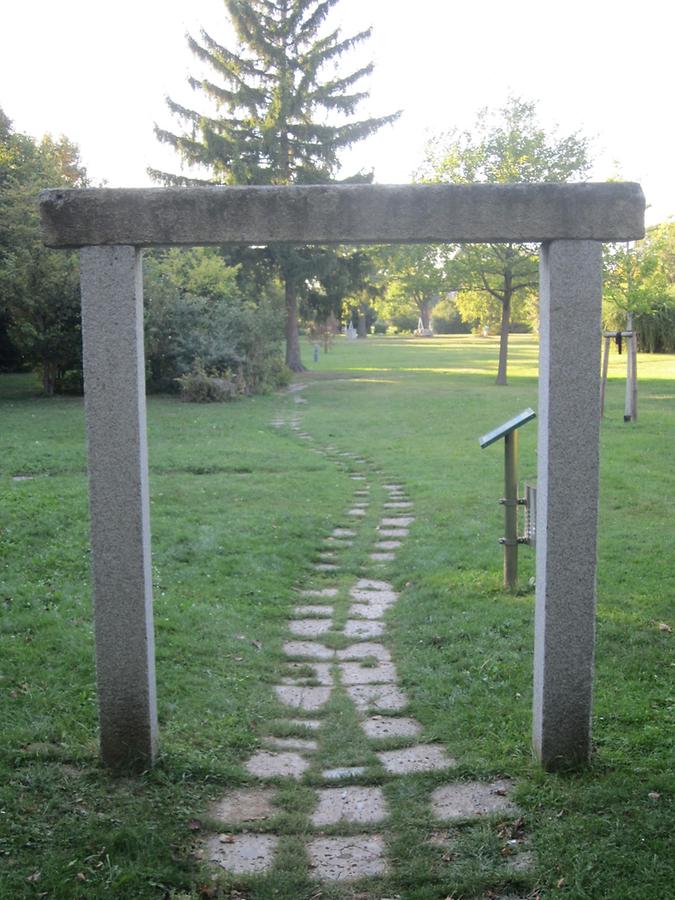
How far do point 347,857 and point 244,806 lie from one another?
67 cm

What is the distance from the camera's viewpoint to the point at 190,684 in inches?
232

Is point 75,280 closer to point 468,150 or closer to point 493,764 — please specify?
point 468,150

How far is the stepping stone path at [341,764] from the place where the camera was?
4055mm

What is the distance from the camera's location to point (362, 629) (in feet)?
23.3

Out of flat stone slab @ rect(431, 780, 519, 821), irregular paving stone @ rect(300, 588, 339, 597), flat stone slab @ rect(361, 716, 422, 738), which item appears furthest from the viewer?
irregular paving stone @ rect(300, 588, 339, 597)

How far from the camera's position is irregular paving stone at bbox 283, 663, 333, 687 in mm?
6121

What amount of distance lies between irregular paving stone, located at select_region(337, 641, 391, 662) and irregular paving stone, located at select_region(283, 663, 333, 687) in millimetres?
228

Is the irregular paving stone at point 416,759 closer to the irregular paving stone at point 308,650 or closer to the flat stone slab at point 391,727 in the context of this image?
the flat stone slab at point 391,727

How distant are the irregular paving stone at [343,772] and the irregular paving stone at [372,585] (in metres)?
3.25

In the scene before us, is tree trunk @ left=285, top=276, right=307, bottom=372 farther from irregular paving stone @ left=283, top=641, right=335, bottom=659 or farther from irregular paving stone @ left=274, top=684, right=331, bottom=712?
irregular paving stone @ left=274, top=684, right=331, bottom=712

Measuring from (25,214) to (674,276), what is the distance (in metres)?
39.5

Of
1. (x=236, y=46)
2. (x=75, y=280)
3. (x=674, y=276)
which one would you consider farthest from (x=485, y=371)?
(x=674, y=276)

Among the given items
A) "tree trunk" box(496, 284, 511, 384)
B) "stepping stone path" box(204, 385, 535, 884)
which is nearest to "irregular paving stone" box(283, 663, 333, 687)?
"stepping stone path" box(204, 385, 535, 884)

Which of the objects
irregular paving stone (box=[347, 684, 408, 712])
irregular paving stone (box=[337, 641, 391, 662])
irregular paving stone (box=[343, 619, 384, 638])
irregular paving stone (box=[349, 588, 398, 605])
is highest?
irregular paving stone (box=[349, 588, 398, 605])
